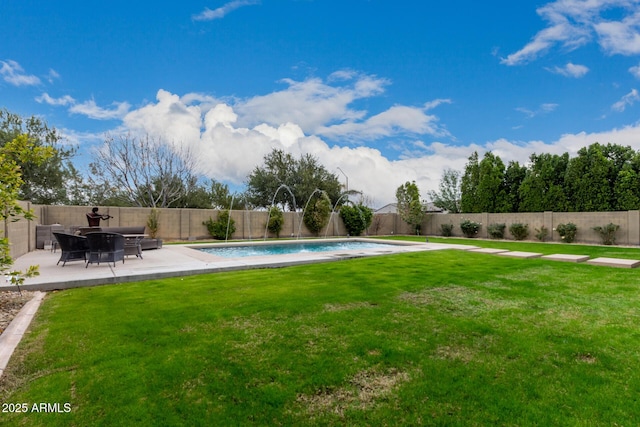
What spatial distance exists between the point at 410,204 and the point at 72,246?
60.6ft

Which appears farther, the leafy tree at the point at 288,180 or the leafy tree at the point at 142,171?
the leafy tree at the point at 288,180

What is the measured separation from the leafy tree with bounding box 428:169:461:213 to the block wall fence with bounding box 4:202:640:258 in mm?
11702

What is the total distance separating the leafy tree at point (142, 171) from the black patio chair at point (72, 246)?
17722mm

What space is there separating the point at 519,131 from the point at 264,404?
22.2m

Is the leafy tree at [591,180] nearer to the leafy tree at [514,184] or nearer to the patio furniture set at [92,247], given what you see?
the leafy tree at [514,184]

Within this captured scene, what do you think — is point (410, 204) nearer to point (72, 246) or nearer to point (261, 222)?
point (261, 222)

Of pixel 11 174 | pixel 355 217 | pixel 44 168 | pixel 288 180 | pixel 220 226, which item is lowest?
pixel 220 226

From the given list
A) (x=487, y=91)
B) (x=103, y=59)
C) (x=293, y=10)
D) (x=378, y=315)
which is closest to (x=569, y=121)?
(x=487, y=91)

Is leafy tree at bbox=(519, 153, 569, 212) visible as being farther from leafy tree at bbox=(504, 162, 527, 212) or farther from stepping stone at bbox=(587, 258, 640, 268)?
stepping stone at bbox=(587, 258, 640, 268)

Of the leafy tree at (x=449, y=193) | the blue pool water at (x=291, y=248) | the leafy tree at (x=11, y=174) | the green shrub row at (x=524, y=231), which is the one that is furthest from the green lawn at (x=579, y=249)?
the leafy tree at (x=449, y=193)

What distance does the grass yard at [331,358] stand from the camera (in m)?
2.12

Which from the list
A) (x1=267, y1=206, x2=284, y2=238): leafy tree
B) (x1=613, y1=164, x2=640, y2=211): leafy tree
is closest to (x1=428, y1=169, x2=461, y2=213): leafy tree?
(x1=613, y1=164, x2=640, y2=211): leafy tree

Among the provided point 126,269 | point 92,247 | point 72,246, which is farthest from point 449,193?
point 72,246

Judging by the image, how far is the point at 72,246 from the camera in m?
7.27
